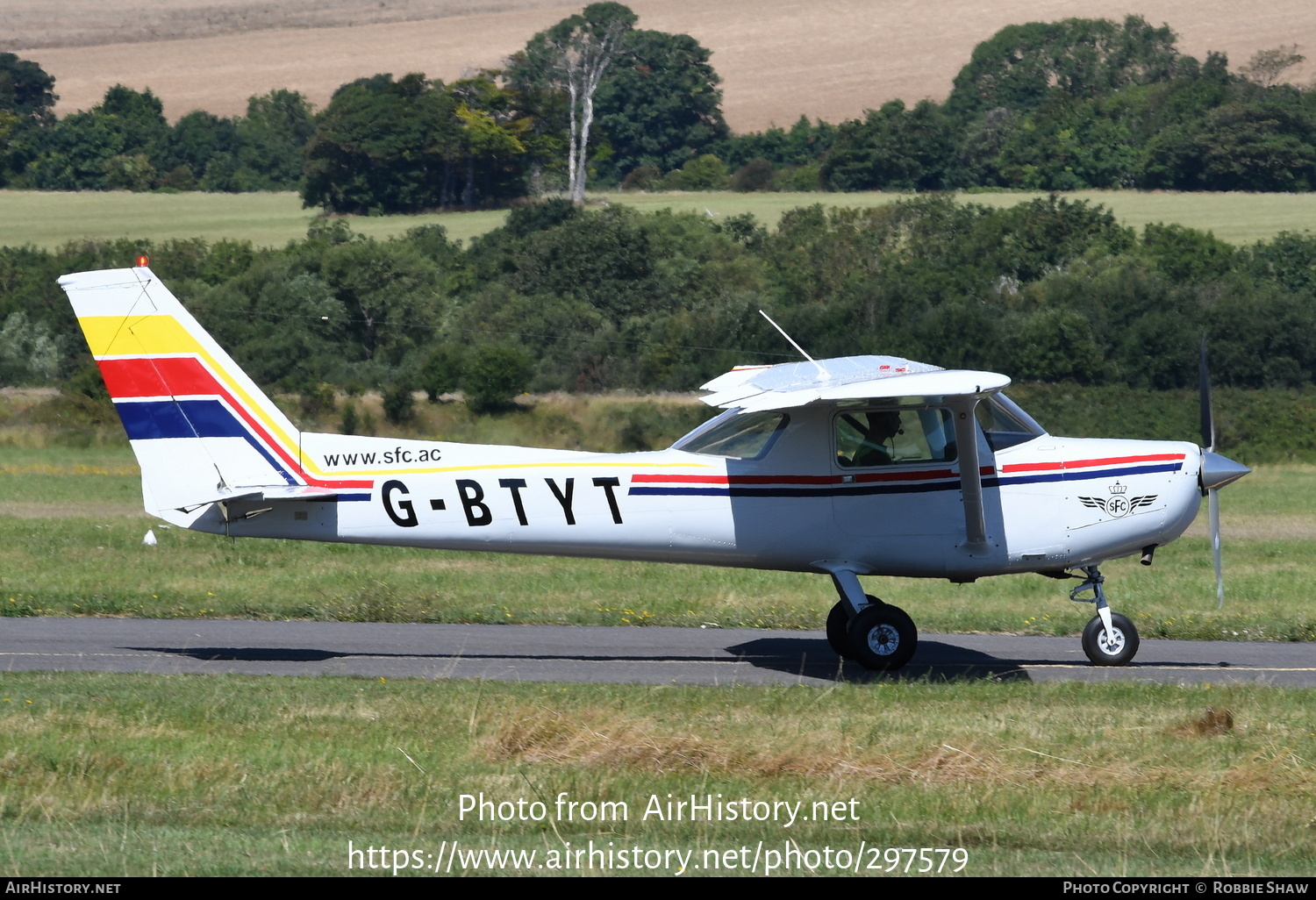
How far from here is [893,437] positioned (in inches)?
460

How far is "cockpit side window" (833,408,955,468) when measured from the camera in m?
11.6

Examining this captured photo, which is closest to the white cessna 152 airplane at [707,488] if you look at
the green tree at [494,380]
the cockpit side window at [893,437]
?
the cockpit side window at [893,437]

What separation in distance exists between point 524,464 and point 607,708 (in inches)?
105

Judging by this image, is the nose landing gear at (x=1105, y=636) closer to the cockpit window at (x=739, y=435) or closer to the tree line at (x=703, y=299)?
the cockpit window at (x=739, y=435)

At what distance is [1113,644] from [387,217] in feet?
215

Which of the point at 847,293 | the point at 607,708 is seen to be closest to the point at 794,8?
the point at 847,293

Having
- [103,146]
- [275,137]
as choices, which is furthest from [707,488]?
[275,137]

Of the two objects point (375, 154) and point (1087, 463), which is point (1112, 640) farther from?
point (375, 154)

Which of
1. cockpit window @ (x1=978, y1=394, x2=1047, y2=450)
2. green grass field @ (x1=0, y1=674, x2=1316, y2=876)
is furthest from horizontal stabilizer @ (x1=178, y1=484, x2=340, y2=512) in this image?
cockpit window @ (x1=978, y1=394, x2=1047, y2=450)

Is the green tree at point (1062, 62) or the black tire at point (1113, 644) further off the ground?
the green tree at point (1062, 62)

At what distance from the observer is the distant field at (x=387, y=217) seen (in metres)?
64.8

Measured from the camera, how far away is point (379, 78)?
82.3m

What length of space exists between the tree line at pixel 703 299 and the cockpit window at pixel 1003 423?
26372 millimetres

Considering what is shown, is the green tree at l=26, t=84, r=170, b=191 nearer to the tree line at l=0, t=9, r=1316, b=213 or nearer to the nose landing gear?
the tree line at l=0, t=9, r=1316, b=213
